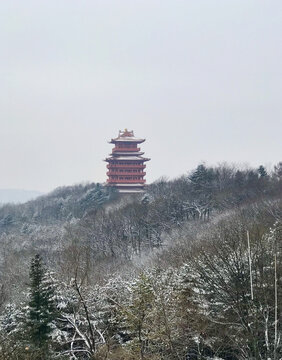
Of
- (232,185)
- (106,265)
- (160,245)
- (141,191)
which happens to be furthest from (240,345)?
(141,191)

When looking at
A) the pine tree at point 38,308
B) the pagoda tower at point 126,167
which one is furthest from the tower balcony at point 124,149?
the pine tree at point 38,308

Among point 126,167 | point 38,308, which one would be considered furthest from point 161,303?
point 126,167

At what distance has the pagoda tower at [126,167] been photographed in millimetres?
53219

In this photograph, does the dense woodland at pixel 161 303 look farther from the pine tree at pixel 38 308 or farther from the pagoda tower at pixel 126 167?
the pagoda tower at pixel 126 167

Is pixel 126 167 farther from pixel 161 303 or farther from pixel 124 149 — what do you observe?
pixel 161 303

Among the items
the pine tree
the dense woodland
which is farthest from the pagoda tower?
the pine tree

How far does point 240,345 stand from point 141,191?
42410 mm

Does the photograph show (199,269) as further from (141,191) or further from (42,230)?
(141,191)

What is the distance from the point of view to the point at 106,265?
25.1m

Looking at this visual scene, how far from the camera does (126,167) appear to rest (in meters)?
53.6

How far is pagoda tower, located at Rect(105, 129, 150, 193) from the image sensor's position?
175 ft

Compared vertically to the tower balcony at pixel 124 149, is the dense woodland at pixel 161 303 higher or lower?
lower

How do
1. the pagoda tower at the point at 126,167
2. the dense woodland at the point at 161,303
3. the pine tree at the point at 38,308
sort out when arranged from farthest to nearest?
the pagoda tower at the point at 126,167
the pine tree at the point at 38,308
the dense woodland at the point at 161,303

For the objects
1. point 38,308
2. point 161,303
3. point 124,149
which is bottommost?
point 38,308
